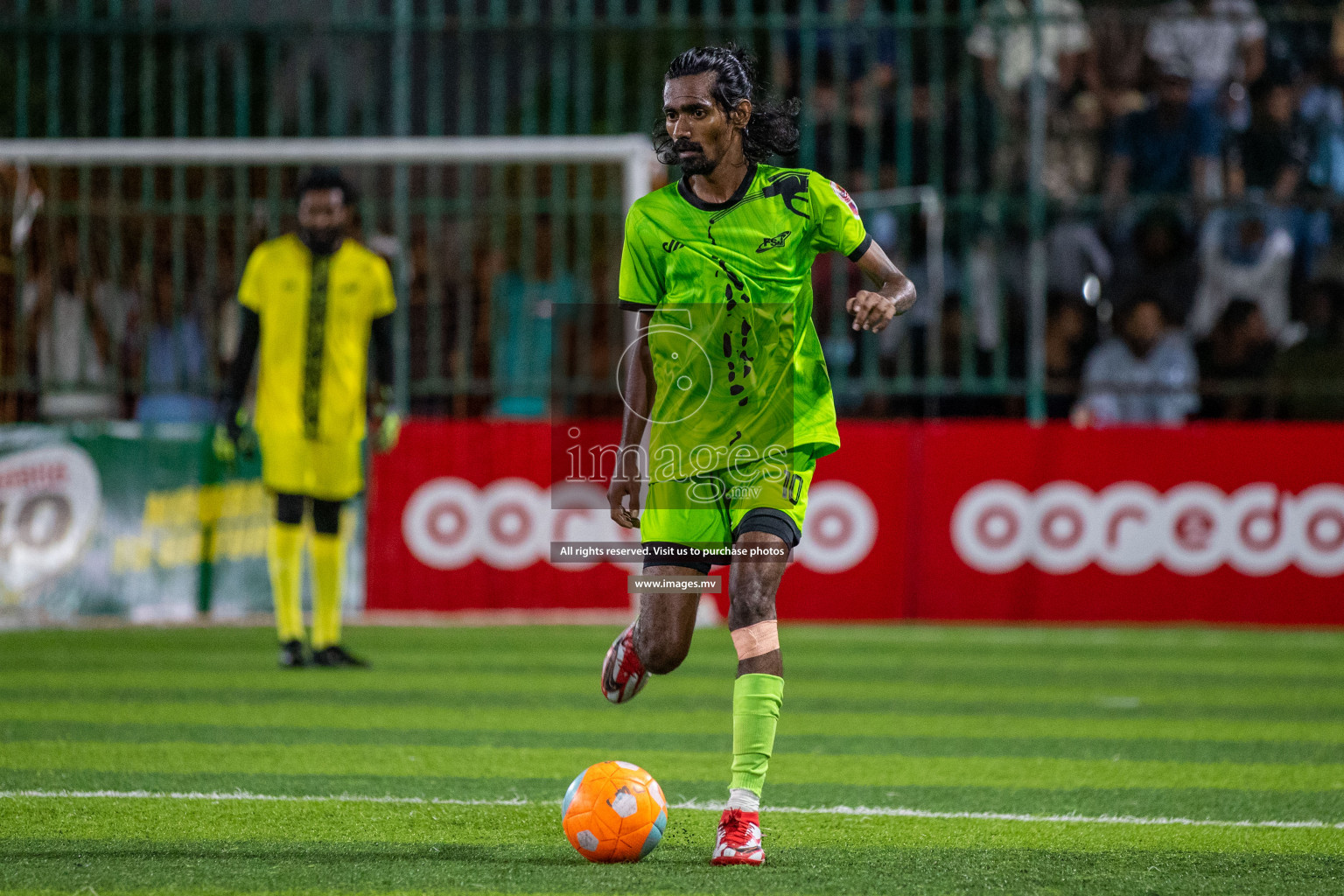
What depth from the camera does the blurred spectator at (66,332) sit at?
12.9 metres

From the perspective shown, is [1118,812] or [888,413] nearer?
[1118,812]

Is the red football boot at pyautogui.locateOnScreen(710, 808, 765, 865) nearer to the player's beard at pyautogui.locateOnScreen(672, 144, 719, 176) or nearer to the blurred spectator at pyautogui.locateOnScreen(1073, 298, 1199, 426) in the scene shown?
the player's beard at pyautogui.locateOnScreen(672, 144, 719, 176)

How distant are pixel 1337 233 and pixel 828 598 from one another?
4.72 m

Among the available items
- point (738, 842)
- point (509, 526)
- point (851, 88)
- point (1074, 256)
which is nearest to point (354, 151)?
point (509, 526)

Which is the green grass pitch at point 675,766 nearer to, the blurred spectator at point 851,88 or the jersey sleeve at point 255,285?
the jersey sleeve at point 255,285

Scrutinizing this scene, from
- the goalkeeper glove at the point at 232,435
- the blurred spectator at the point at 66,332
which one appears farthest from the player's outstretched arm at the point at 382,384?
the blurred spectator at the point at 66,332

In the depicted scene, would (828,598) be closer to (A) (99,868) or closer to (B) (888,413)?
(B) (888,413)

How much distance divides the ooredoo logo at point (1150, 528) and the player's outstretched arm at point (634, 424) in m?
7.67

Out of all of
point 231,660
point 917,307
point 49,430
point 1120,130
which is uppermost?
point 1120,130

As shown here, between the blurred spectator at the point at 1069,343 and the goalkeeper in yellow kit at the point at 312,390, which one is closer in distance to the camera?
the goalkeeper in yellow kit at the point at 312,390

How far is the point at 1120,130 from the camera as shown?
13711 millimetres

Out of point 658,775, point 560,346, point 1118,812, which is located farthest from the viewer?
point 560,346

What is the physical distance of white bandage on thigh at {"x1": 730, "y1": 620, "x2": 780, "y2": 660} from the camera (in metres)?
4.86

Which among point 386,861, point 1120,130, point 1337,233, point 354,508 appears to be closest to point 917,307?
point 1120,130
